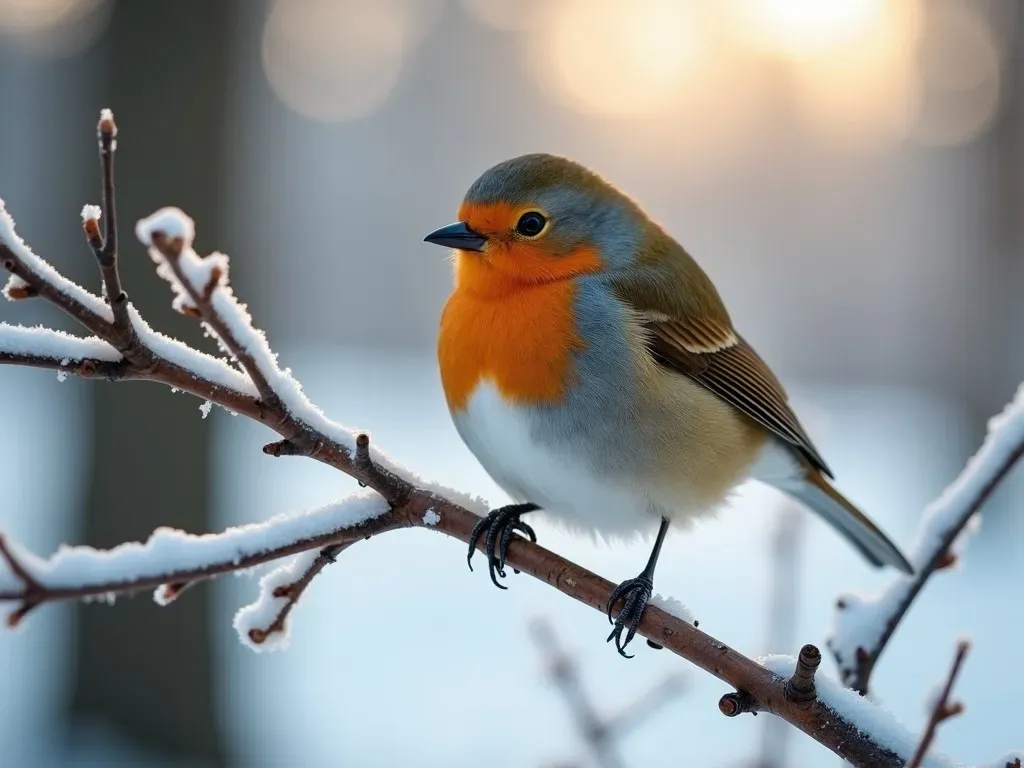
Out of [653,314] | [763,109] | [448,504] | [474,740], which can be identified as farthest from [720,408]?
[763,109]

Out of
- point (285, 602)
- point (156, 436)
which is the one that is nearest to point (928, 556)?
point (285, 602)

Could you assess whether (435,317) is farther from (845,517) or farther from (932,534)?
(932,534)

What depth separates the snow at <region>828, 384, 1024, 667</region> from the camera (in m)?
1.74

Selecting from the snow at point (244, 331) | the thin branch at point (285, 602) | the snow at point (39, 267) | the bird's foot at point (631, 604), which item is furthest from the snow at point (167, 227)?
the bird's foot at point (631, 604)

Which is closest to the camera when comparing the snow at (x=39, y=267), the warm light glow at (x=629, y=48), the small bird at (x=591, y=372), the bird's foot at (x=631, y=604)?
the snow at (x=39, y=267)

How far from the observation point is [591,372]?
84.3 inches

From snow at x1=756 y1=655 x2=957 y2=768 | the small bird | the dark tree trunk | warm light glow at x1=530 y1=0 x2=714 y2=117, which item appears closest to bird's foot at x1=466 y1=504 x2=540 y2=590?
the small bird

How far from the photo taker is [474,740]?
14.1 ft

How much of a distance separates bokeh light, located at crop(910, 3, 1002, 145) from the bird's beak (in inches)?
254

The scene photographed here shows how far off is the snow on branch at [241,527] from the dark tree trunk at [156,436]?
3.36 m

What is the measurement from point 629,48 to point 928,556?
34.3ft

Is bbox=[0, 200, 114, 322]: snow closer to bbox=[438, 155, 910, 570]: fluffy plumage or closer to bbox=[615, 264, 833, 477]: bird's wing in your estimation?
bbox=[438, 155, 910, 570]: fluffy plumage

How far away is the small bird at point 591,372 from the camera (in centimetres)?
213

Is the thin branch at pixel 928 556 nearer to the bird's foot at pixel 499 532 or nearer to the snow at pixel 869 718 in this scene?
the snow at pixel 869 718
